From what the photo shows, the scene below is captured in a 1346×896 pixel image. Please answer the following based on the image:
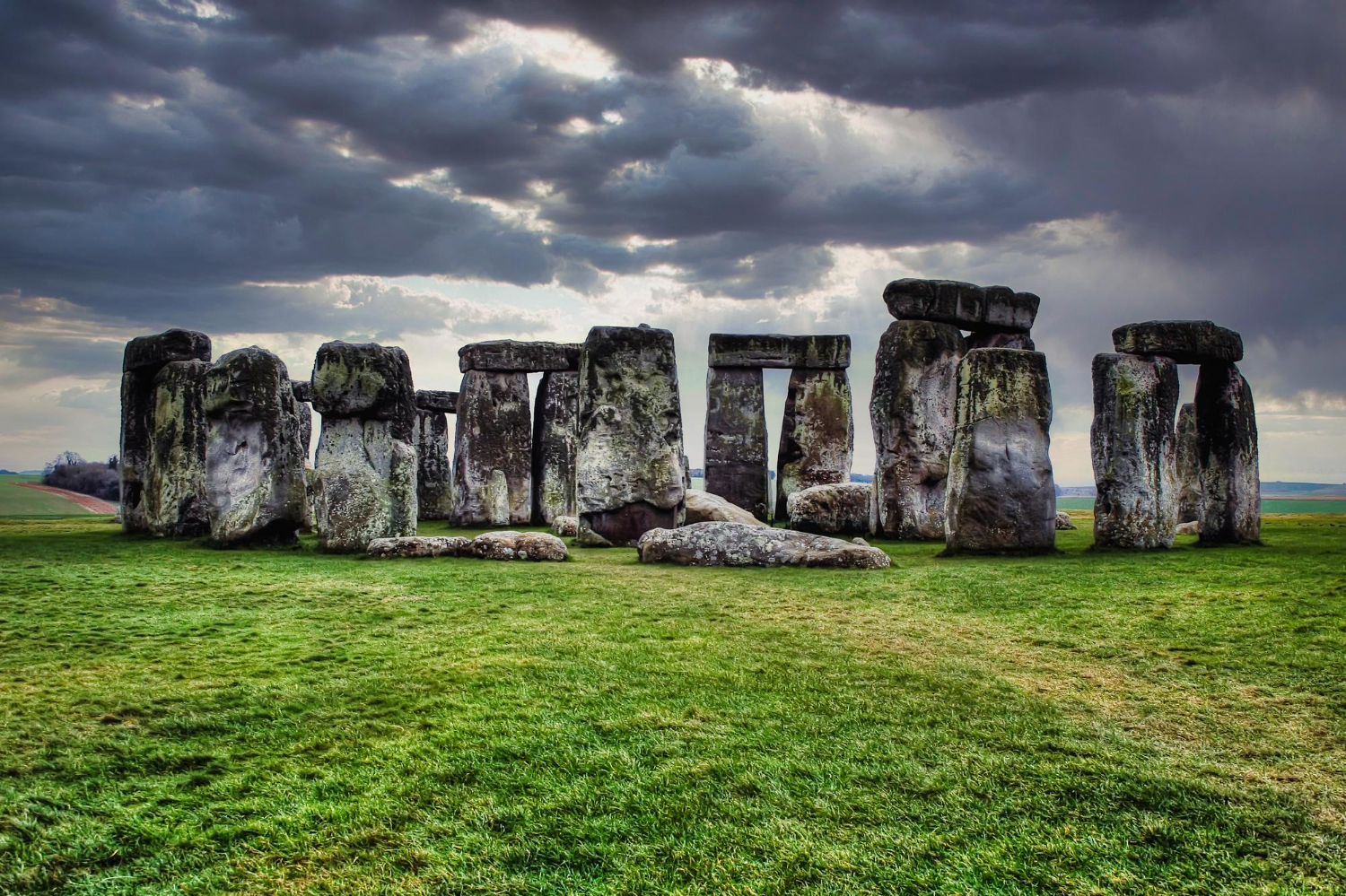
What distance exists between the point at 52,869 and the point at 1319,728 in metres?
4.11

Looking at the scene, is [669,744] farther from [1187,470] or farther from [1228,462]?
[1187,470]

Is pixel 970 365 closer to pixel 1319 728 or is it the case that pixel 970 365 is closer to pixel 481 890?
pixel 1319 728

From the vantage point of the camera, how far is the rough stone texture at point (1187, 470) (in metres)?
13.5

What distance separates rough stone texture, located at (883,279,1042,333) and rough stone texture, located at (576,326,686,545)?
3455mm

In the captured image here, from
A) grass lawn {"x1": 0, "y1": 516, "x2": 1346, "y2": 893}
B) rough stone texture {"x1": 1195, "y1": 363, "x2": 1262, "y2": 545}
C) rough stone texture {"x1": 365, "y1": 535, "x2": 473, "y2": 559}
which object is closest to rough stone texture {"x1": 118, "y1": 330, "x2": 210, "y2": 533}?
rough stone texture {"x1": 365, "y1": 535, "x2": 473, "y2": 559}

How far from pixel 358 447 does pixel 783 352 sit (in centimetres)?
919

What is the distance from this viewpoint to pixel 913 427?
11.6 m

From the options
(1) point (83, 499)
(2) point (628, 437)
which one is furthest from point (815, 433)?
(1) point (83, 499)

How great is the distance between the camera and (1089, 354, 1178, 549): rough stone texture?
9219 millimetres

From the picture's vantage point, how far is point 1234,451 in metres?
9.97

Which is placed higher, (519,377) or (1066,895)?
(519,377)

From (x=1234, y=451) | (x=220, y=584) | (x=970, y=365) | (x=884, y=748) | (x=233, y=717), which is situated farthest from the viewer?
(x=1234, y=451)

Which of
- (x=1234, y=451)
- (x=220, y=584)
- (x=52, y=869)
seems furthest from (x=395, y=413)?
(x=1234, y=451)

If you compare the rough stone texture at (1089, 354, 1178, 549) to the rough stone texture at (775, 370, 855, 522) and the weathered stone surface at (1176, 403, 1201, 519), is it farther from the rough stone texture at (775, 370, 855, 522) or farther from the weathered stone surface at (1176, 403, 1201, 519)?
the rough stone texture at (775, 370, 855, 522)
